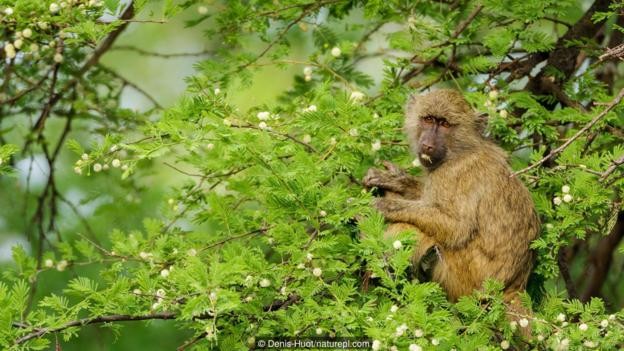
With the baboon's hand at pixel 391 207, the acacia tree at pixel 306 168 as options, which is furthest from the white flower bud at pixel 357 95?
the baboon's hand at pixel 391 207

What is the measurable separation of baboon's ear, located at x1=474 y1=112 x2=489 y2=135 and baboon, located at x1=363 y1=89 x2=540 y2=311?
23 cm

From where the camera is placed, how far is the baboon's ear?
7.65m

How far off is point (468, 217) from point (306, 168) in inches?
69.8

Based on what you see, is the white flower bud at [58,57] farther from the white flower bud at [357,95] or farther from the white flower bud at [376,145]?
the white flower bud at [376,145]

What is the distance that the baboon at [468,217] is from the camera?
7.00 m

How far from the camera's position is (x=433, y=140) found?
24.6 ft

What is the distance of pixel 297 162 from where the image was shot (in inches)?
228

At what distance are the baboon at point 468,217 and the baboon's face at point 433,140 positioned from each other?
0.4 inches

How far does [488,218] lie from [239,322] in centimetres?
209

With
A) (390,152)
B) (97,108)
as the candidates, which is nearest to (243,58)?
(390,152)

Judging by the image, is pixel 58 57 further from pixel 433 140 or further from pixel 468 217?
pixel 468 217

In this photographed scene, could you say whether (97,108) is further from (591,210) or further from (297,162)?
(591,210)

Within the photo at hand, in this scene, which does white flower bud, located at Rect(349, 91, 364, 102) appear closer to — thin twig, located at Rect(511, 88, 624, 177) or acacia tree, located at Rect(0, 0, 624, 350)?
acacia tree, located at Rect(0, 0, 624, 350)

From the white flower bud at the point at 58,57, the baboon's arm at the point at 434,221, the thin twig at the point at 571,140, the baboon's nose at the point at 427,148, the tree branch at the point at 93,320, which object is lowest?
the baboon's arm at the point at 434,221
